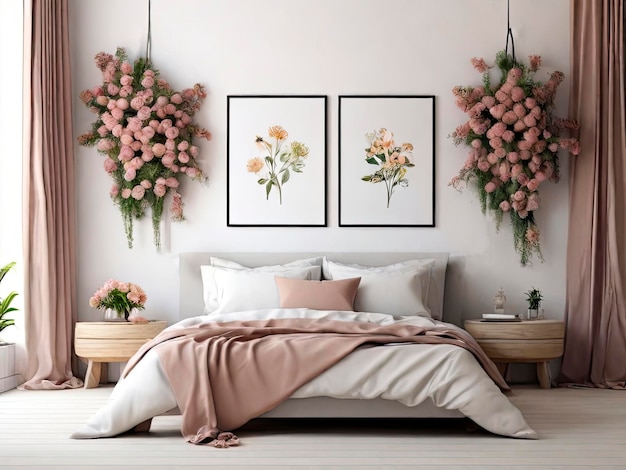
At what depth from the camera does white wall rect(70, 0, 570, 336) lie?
21.3ft

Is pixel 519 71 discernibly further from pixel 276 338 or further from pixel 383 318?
pixel 276 338

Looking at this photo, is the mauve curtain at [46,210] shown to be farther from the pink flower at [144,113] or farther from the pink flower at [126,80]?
the pink flower at [144,113]

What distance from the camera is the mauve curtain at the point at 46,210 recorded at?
600 cm

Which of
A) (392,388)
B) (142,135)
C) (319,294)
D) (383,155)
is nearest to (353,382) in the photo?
(392,388)

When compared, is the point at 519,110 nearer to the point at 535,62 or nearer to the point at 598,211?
the point at 535,62

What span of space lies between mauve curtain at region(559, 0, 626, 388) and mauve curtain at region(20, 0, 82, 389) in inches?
143

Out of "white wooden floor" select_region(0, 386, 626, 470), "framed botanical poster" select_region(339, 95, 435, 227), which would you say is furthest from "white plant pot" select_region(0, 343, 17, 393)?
"framed botanical poster" select_region(339, 95, 435, 227)

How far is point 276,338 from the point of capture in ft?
14.9

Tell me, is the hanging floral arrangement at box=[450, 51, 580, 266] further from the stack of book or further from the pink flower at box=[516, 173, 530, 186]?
the stack of book

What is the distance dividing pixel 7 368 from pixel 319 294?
7.16 feet

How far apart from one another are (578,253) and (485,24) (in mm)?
1841

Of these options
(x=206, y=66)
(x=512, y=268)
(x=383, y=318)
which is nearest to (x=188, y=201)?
(x=206, y=66)

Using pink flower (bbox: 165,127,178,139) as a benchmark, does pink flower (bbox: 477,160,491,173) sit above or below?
below

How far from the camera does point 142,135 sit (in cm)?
623
